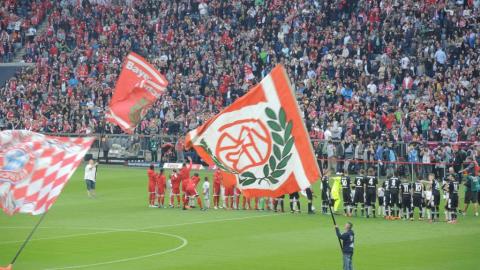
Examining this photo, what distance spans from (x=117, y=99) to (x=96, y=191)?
11739mm

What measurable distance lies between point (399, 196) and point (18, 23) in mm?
42645

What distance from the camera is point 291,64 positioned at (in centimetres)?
5872

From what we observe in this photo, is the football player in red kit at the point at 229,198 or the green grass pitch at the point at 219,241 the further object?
the football player in red kit at the point at 229,198

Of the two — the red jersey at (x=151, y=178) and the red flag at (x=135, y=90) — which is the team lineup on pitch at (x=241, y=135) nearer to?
the red flag at (x=135, y=90)

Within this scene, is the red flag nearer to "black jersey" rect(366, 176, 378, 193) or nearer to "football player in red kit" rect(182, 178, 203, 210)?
"football player in red kit" rect(182, 178, 203, 210)

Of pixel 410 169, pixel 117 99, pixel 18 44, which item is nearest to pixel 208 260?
pixel 117 99

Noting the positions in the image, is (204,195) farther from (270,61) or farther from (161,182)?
(270,61)

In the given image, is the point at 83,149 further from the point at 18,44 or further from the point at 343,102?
the point at 18,44

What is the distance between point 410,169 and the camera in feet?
160

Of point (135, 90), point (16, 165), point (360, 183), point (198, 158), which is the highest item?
point (135, 90)

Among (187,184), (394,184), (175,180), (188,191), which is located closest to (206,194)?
(188,191)

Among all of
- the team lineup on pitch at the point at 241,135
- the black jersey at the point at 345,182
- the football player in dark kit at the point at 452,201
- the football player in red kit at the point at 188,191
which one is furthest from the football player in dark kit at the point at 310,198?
the football player in dark kit at the point at 452,201

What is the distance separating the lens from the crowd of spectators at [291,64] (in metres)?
51.2

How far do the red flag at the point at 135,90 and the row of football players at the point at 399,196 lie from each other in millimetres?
7177
